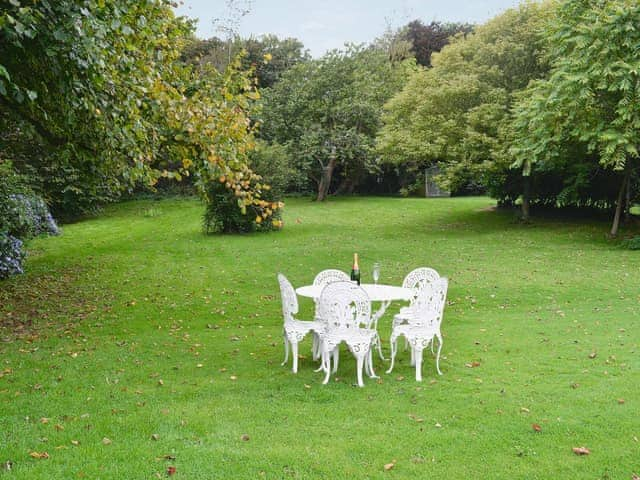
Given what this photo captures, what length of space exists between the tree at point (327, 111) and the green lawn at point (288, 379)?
1477 centimetres

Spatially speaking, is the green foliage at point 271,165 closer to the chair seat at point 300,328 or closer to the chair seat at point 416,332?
the chair seat at point 300,328

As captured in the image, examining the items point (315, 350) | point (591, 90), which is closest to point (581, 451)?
point (315, 350)

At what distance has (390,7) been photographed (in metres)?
42.6

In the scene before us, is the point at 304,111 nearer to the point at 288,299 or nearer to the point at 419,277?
the point at 419,277

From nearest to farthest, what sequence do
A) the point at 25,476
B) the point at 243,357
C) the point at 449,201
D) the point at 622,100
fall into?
1. the point at 25,476
2. the point at 243,357
3. the point at 622,100
4. the point at 449,201

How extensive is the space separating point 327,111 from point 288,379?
80.3 feet

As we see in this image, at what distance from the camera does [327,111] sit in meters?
29.8

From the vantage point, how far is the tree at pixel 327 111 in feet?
97.4

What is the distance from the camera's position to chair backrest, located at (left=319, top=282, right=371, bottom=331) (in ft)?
21.7

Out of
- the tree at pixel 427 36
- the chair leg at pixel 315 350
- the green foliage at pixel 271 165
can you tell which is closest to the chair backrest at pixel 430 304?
the chair leg at pixel 315 350

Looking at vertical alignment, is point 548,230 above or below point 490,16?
below

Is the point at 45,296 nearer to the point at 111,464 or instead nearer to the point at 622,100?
the point at 111,464

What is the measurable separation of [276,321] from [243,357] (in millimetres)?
2618

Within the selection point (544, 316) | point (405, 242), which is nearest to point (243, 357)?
point (544, 316)
